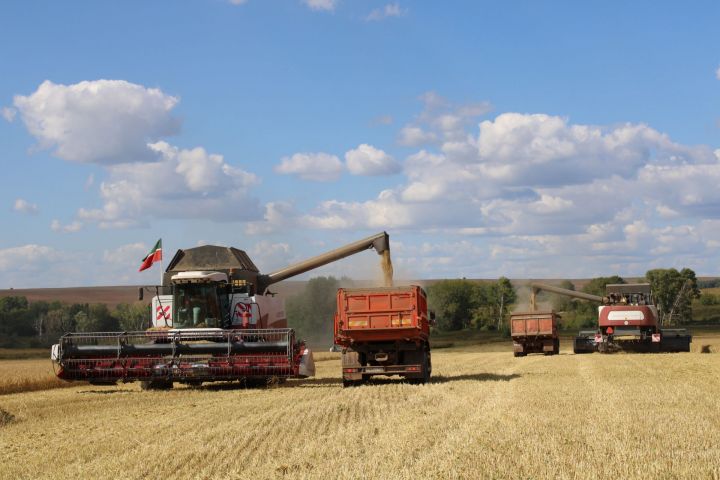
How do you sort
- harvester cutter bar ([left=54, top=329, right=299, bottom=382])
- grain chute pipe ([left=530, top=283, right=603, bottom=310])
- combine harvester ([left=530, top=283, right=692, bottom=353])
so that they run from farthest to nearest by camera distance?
grain chute pipe ([left=530, top=283, right=603, bottom=310])
combine harvester ([left=530, top=283, right=692, bottom=353])
harvester cutter bar ([left=54, top=329, right=299, bottom=382])

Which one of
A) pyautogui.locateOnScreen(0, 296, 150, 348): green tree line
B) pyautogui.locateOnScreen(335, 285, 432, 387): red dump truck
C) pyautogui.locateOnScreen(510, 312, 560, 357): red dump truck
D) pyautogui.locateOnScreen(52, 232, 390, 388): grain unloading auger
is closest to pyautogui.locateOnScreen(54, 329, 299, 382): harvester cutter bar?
pyautogui.locateOnScreen(52, 232, 390, 388): grain unloading auger

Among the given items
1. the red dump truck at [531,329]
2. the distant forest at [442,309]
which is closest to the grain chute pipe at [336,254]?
the red dump truck at [531,329]

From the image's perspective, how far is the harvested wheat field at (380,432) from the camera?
9.20m

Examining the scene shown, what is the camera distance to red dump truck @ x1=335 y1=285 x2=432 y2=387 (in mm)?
21094

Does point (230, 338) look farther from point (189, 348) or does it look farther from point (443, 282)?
point (443, 282)

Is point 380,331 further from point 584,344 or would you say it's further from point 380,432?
point 584,344

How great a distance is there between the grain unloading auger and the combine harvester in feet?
74.6

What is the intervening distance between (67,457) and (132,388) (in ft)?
40.8

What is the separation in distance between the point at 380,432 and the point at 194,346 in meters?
10.6

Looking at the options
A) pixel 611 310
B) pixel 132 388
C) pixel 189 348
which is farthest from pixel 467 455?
pixel 611 310

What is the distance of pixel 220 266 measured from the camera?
26844 millimetres

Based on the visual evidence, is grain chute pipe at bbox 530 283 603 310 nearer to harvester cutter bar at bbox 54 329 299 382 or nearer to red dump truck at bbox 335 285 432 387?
red dump truck at bbox 335 285 432 387

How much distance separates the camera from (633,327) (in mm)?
42344

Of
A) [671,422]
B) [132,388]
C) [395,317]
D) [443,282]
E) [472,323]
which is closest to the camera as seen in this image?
[671,422]
